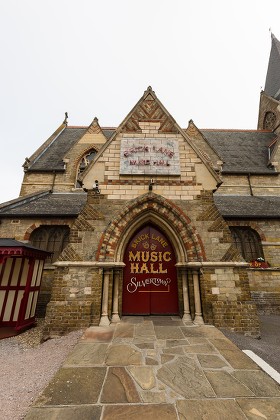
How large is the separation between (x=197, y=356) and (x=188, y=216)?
3.50m

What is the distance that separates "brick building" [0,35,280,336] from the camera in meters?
5.23

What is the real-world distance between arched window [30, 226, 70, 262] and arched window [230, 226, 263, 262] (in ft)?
25.9

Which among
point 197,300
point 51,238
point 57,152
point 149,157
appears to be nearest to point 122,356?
point 197,300

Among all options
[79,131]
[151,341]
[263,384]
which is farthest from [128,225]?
[79,131]

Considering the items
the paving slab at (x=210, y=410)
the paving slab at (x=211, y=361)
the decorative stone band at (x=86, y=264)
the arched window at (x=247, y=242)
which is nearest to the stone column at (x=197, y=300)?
the paving slab at (x=211, y=361)

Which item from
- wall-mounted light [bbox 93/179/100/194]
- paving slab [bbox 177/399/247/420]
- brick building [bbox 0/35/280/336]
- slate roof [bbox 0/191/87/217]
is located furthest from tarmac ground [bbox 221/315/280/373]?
slate roof [bbox 0/191/87/217]

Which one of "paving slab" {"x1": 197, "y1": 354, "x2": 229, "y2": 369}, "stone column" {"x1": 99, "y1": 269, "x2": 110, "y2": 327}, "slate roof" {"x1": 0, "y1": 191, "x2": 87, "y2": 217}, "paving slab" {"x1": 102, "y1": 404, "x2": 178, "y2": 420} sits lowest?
"paving slab" {"x1": 102, "y1": 404, "x2": 178, "y2": 420}

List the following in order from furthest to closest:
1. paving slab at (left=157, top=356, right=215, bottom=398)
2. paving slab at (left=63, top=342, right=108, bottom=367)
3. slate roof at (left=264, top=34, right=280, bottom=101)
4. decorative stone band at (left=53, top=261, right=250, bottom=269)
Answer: slate roof at (left=264, top=34, right=280, bottom=101) → decorative stone band at (left=53, top=261, right=250, bottom=269) → paving slab at (left=63, top=342, right=108, bottom=367) → paving slab at (left=157, top=356, right=215, bottom=398)

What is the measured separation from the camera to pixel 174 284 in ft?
20.0

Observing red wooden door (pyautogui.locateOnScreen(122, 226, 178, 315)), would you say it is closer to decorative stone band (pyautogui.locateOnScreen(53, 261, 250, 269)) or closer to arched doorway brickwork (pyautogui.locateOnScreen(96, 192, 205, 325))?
arched doorway brickwork (pyautogui.locateOnScreen(96, 192, 205, 325))

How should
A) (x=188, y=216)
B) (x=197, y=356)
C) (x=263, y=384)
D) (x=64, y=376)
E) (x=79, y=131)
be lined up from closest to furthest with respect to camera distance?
1. (x=263, y=384)
2. (x=64, y=376)
3. (x=197, y=356)
4. (x=188, y=216)
5. (x=79, y=131)

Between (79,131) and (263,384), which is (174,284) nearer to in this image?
(263,384)

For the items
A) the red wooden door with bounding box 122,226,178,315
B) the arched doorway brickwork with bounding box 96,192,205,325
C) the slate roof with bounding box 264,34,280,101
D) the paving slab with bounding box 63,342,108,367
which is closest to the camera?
the paving slab with bounding box 63,342,108,367

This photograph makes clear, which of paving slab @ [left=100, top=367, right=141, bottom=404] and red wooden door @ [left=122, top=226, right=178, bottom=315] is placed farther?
red wooden door @ [left=122, top=226, right=178, bottom=315]
